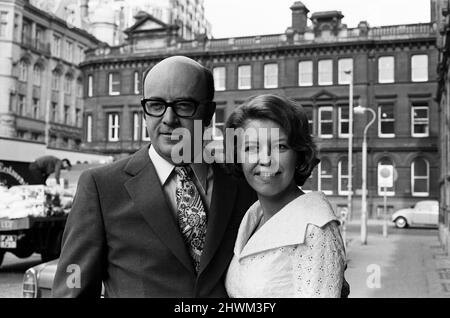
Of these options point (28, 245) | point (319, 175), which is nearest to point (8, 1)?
point (28, 245)

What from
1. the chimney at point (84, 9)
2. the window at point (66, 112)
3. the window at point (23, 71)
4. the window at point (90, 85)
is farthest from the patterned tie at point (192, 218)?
the window at point (66, 112)

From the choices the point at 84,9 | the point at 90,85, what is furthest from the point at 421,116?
the point at 90,85

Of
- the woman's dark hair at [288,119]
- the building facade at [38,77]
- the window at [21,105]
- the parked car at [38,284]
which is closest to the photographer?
the woman's dark hair at [288,119]

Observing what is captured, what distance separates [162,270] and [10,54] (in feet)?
196

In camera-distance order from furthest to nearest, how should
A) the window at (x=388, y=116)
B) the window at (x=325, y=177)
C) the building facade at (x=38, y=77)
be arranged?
the building facade at (x=38, y=77)
the window at (x=388, y=116)
the window at (x=325, y=177)

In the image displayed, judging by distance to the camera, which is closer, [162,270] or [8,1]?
[162,270]

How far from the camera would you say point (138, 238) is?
6.45 feet

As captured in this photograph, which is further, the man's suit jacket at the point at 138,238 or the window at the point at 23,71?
the window at the point at 23,71

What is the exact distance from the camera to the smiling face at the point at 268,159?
5.63ft

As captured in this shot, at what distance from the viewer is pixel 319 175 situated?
7.25ft

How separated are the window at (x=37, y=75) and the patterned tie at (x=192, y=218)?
62860mm

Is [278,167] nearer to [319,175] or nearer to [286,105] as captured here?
[286,105]

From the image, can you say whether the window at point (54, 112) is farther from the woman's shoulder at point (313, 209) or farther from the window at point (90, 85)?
the woman's shoulder at point (313, 209)

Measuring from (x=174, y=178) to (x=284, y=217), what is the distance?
493 millimetres
